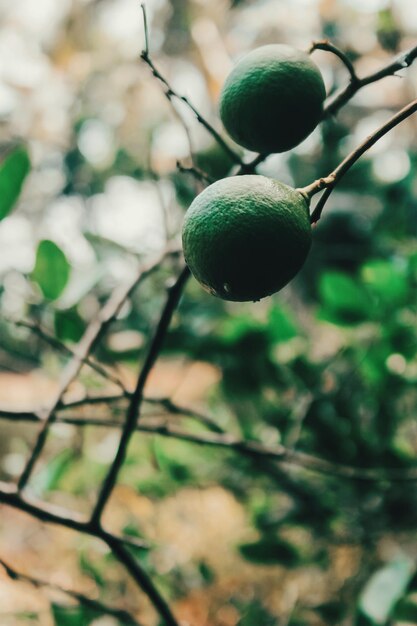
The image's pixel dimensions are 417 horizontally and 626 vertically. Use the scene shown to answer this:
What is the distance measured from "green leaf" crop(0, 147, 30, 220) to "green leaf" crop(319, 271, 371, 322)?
54 cm

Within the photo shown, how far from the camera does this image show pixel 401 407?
1.35m

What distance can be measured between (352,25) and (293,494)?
6.16 feet

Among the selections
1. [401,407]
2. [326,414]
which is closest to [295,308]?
Answer: [401,407]

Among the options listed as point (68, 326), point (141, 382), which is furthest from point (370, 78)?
point (68, 326)

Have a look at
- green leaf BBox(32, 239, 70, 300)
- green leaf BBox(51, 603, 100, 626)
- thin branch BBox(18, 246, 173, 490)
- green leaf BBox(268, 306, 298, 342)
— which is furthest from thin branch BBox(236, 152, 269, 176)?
green leaf BBox(51, 603, 100, 626)

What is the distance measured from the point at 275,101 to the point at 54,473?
3.02 feet

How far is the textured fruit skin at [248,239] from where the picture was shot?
0.35m

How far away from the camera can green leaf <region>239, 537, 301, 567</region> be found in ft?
3.54

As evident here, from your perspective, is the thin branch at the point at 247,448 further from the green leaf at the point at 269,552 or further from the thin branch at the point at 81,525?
the green leaf at the point at 269,552

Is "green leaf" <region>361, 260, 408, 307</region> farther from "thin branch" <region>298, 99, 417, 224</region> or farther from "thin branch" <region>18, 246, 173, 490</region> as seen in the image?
"thin branch" <region>298, 99, 417, 224</region>

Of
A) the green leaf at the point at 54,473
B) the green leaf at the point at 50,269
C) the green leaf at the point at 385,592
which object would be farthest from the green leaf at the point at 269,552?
the green leaf at the point at 50,269

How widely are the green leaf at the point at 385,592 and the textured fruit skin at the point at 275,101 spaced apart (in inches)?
25.3

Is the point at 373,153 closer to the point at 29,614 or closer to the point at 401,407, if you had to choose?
the point at 401,407

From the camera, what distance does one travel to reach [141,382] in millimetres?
535
